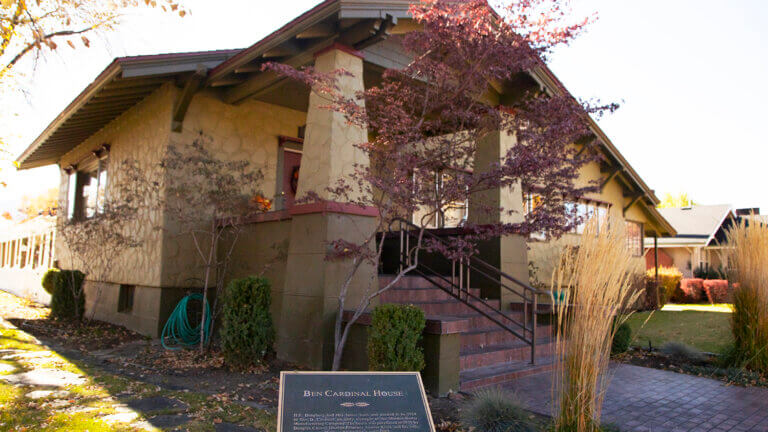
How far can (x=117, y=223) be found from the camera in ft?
31.5

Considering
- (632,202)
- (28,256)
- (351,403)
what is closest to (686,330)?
(632,202)

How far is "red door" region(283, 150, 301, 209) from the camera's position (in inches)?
385

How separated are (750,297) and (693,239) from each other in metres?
21.5

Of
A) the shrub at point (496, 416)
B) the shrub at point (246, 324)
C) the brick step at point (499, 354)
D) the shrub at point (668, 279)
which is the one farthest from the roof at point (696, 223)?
the shrub at point (496, 416)

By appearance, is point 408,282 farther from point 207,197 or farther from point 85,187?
point 85,187

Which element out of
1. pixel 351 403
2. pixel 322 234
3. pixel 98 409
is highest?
pixel 322 234

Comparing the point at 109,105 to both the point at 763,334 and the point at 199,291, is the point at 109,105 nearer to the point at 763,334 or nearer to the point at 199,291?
the point at 199,291

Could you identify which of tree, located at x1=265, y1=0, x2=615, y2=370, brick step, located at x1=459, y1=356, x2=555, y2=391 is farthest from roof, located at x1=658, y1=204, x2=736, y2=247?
tree, located at x1=265, y1=0, x2=615, y2=370

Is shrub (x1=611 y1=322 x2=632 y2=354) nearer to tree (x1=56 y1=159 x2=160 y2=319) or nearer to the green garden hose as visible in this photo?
the green garden hose

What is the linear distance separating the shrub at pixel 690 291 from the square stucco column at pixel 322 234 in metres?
17.3

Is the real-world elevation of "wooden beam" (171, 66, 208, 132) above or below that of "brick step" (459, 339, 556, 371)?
above

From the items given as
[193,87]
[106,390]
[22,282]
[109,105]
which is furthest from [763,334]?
[22,282]

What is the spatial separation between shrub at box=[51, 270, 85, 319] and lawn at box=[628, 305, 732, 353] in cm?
1003

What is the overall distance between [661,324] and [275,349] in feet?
31.9
